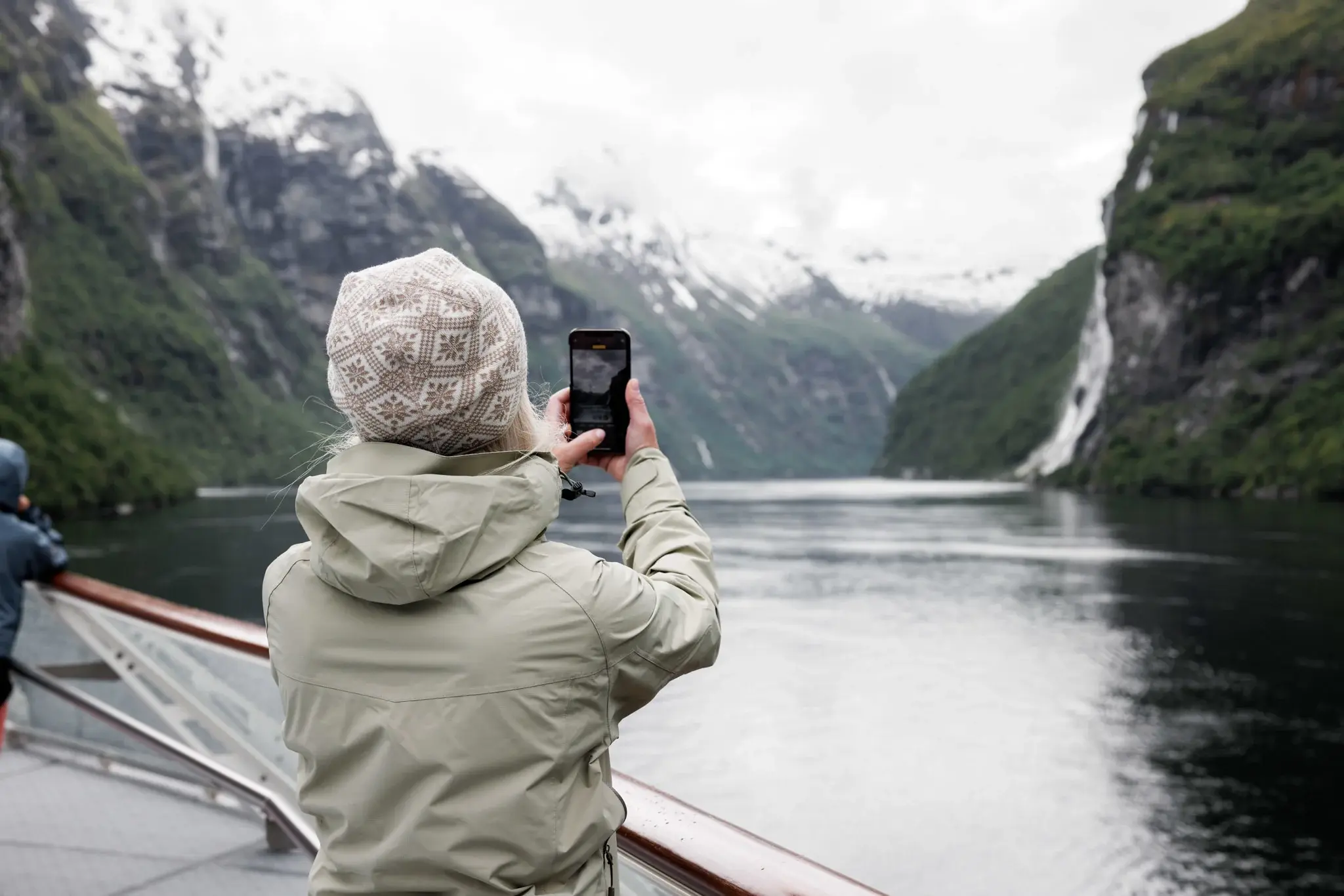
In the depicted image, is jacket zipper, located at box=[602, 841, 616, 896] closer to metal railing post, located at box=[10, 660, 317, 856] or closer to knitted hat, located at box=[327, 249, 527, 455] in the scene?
knitted hat, located at box=[327, 249, 527, 455]

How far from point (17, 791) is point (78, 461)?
3341 inches

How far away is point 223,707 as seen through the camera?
3.66m

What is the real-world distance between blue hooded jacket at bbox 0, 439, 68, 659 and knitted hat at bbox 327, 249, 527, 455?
10.7ft

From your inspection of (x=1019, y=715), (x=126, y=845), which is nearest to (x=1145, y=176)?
(x=1019, y=715)

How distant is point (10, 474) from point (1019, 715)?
19807 millimetres

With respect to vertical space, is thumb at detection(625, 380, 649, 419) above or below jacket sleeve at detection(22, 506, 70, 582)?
above

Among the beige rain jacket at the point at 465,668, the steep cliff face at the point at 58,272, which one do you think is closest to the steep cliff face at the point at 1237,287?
the steep cliff face at the point at 58,272

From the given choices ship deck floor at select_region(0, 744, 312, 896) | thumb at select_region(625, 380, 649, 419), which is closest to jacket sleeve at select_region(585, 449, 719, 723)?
thumb at select_region(625, 380, 649, 419)

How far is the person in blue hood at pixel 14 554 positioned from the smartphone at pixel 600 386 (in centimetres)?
310

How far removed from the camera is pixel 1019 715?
2117 cm

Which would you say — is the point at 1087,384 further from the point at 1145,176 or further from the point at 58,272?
the point at 58,272

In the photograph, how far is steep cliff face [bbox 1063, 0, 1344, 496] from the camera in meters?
92.0

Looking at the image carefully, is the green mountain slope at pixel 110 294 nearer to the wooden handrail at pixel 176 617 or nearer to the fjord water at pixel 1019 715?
the fjord water at pixel 1019 715

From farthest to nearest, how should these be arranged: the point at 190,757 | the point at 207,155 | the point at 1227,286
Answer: the point at 207,155 → the point at 1227,286 → the point at 190,757
